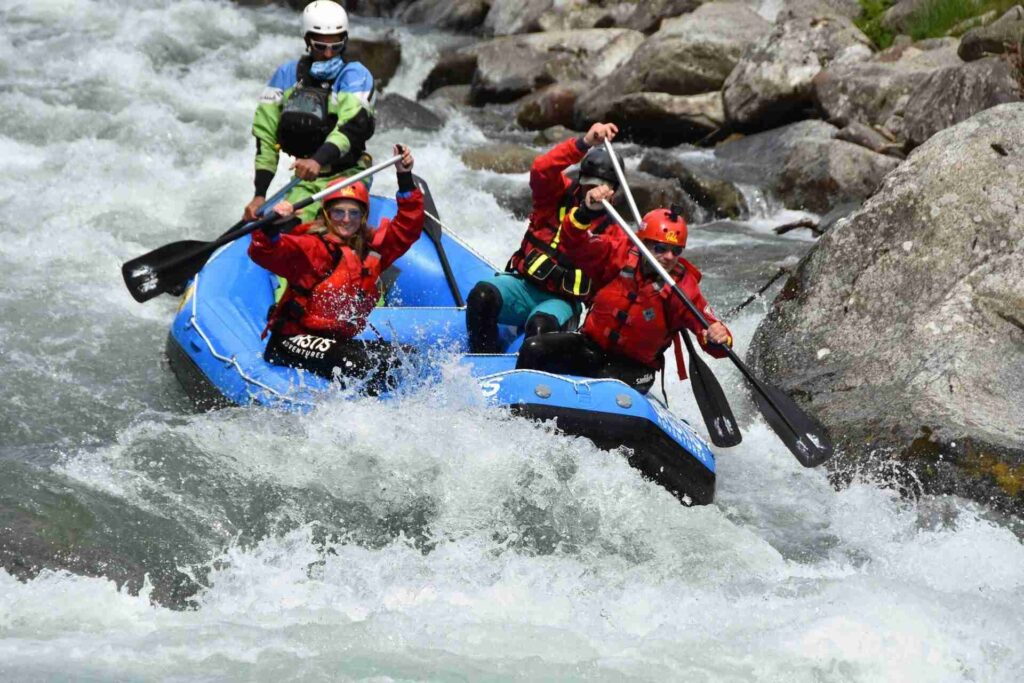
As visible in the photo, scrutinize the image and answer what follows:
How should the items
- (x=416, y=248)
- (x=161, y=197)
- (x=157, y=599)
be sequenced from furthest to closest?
(x=161, y=197), (x=416, y=248), (x=157, y=599)

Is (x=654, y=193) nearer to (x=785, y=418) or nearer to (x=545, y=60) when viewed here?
(x=785, y=418)

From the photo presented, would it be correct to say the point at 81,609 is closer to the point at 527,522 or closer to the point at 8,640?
the point at 8,640

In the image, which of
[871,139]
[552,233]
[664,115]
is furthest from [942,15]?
[552,233]

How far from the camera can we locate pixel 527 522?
5.14 metres

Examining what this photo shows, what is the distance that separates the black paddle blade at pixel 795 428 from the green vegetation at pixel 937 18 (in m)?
8.30

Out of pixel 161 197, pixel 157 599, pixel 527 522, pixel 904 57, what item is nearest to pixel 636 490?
pixel 527 522

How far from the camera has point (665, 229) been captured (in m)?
5.61

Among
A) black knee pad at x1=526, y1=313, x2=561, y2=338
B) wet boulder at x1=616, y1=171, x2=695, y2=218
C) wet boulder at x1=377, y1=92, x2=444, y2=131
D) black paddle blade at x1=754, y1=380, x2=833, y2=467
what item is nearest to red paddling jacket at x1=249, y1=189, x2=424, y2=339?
black knee pad at x1=526, y1=313, x2=561, y2=338

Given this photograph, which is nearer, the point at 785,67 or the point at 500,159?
the point at 500,159

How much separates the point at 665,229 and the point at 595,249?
340mm

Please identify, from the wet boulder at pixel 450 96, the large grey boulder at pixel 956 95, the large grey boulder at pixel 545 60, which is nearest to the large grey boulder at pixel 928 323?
the large grey boulder at pixel 956 95

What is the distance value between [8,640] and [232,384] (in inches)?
84.5

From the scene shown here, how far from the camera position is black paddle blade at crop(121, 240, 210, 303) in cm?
613

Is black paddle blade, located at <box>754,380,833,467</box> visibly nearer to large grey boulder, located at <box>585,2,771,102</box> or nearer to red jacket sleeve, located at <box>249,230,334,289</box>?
red jacket sleeve, located at <box>249,230,334,289</box>
